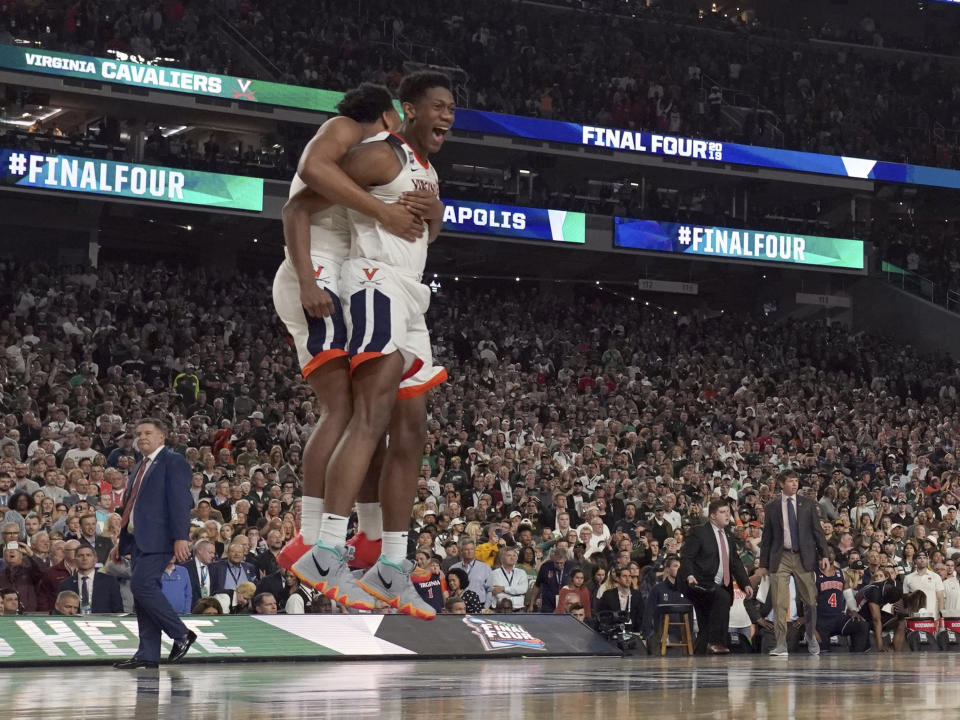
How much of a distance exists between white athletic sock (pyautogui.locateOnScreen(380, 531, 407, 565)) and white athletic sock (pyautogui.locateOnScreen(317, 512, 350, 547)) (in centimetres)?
23

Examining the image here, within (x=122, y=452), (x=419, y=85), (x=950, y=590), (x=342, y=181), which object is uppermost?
(x=419, y=85)

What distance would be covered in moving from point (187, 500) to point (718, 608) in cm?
690

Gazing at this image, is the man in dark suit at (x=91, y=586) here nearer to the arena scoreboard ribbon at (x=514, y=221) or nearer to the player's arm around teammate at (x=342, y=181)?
the player's arm around teammate at (x=342, y=181)

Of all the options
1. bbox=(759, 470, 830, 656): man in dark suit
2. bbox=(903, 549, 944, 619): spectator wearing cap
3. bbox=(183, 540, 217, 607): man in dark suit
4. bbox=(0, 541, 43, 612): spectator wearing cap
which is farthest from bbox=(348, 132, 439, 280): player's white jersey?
bbox=(903, 549, 944, 619): spectator wearing cap

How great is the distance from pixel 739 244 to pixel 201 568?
83.3 feet

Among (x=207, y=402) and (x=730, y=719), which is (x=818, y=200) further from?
(x=730, y=719)

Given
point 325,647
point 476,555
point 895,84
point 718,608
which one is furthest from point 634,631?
point 895,84

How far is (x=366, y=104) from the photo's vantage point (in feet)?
17.0

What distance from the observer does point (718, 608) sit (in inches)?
496

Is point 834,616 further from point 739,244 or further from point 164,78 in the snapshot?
point 739,244

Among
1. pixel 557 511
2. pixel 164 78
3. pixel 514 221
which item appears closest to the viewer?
pixel 557 511

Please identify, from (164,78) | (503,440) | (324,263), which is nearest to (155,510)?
(324,263)

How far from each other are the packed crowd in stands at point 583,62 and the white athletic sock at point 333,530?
26.9 m

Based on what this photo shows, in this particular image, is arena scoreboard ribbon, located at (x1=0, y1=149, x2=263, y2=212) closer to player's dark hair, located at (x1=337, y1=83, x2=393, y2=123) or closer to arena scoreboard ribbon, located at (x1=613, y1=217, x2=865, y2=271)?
arena scoreboard ribbon, located at (x1=613, y1=217, x2=865, y2=271)
